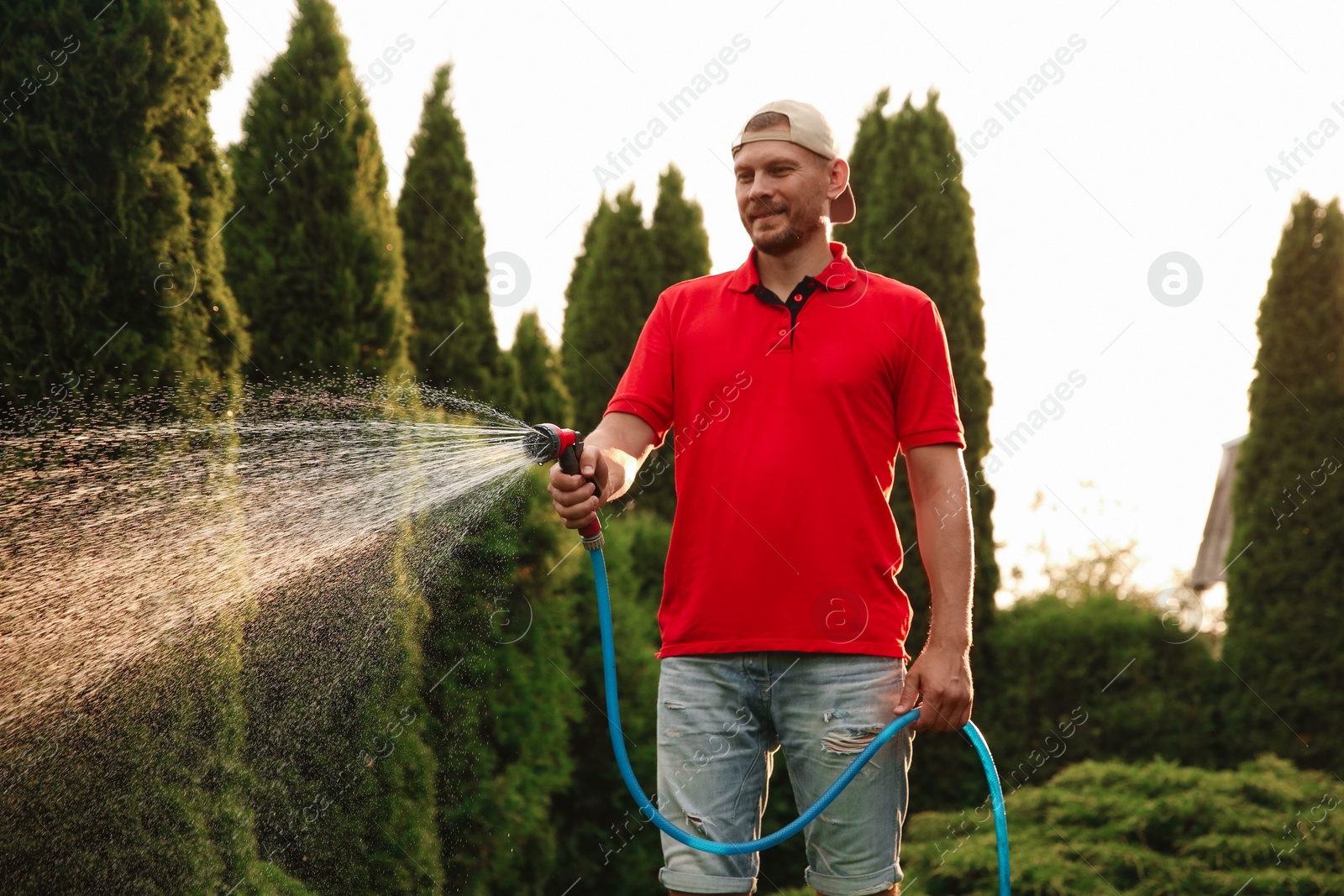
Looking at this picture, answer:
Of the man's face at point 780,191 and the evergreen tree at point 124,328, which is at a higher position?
Result: the man's face at point 780,191

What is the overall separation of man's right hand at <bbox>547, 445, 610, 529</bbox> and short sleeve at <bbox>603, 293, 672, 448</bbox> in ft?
1.30

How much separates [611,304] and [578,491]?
7.53m

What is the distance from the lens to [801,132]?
2.91 meters

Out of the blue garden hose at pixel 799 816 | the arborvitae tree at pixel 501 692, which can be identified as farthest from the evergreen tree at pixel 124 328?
the blue garden hose at pixel 799 816

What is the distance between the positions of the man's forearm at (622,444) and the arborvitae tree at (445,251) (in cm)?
463

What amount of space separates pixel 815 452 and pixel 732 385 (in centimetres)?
27

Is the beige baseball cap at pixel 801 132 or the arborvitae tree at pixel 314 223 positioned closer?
the beige baseball cap at pixel 801 132

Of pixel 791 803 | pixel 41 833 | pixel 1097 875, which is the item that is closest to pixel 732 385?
pixel 41 833

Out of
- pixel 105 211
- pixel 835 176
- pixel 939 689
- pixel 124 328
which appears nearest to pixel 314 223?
pixel 105 211

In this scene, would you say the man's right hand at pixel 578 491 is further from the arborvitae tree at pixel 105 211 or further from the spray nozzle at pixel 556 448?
the arborvitae tree at pixel 105 211

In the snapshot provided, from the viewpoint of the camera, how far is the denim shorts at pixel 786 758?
273cm

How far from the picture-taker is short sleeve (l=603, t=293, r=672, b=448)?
304cm

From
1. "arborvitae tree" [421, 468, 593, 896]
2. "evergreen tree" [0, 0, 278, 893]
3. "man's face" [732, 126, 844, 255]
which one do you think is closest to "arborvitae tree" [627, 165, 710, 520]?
"arborvitae tree" [421, 468, 593, 896]

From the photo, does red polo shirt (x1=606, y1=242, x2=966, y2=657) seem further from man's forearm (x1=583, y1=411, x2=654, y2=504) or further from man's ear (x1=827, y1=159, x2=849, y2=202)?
man's ear (x1=827, y1=159, x2=849, y2=202)
